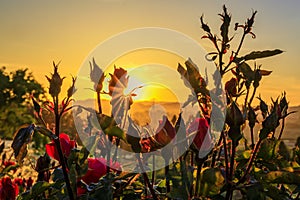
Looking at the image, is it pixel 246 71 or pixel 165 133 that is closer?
pixel 165 133

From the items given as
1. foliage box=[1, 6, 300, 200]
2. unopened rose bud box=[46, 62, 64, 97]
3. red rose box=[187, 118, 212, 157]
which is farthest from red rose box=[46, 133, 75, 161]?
red rose box=[187, 118, 212, 157]

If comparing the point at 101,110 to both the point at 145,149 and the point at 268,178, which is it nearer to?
the point at 145,149

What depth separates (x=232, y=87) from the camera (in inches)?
34.6

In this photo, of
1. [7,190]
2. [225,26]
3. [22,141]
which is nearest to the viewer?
[22,141]

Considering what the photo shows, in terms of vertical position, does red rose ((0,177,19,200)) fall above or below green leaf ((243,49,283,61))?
below

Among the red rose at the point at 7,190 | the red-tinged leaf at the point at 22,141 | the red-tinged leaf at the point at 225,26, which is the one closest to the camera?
the red-tinged leaf at the point at 22,141

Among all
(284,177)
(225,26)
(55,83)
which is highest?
(225,26)

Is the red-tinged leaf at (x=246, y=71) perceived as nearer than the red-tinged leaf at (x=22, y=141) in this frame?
No

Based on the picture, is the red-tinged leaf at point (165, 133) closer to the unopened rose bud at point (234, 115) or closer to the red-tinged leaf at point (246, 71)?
the unopened rose bud at point (234, 115)

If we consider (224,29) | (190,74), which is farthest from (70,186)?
(224,29)

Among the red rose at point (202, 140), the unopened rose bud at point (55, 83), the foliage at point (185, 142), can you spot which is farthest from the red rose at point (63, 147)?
the red rose at point (202, 140)

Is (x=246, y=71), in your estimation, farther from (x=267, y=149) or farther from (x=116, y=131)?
(x=116, y=131)

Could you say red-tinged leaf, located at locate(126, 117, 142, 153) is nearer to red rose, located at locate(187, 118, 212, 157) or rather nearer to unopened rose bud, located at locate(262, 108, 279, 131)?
red rose, located at locate(187, 118, 212, 157)

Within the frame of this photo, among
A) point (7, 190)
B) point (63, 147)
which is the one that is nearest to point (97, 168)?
point (63, 147)
